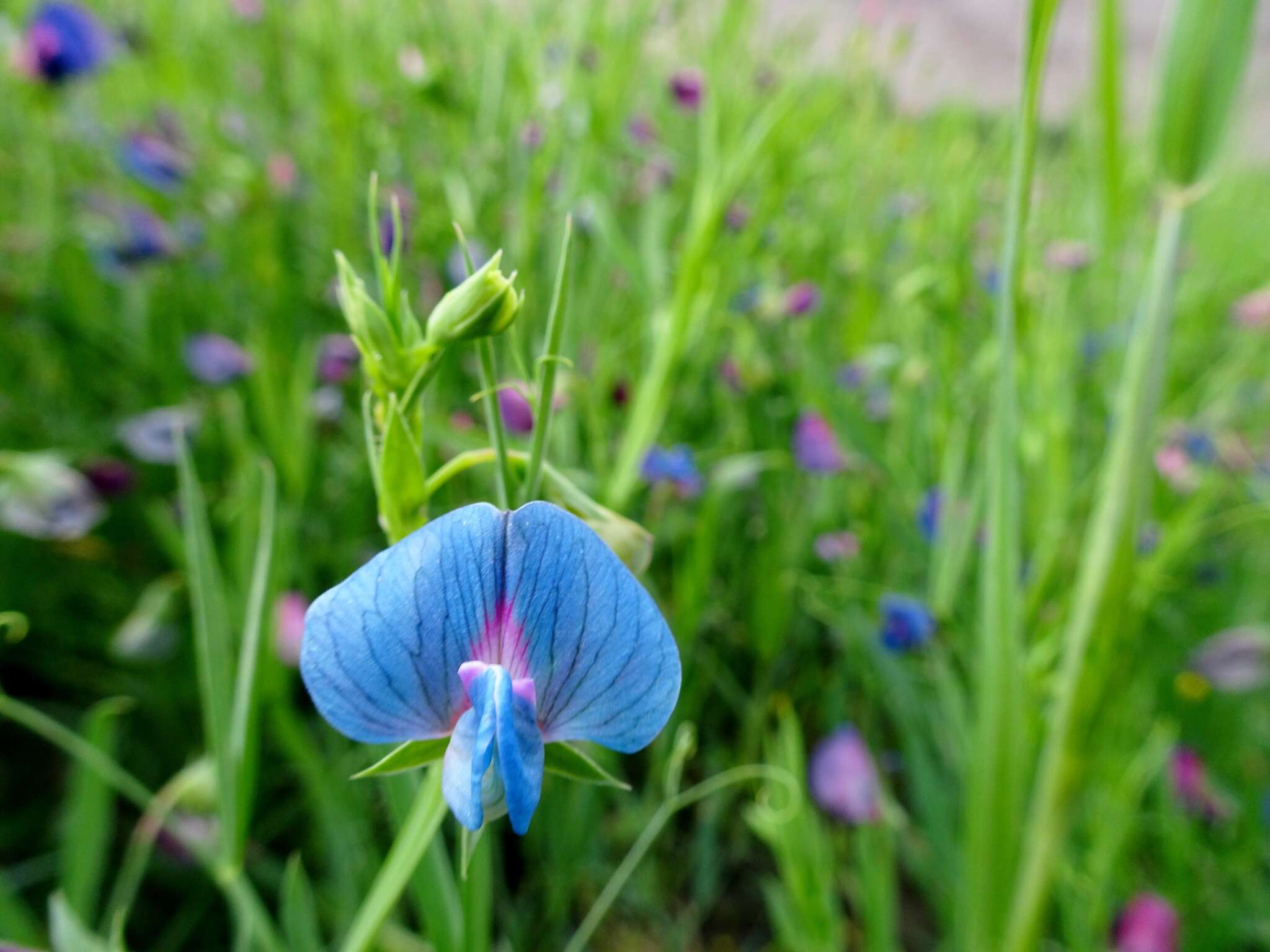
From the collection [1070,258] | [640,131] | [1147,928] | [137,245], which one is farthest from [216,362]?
[1070,258]

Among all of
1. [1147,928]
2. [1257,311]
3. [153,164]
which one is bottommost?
[1147,928]

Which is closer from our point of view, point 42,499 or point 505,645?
point 505,645

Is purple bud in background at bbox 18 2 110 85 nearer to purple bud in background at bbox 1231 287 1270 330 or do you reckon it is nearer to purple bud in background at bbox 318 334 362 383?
purple bud in background at bbox 318 334 362 383

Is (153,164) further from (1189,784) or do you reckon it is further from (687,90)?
(1189,784)

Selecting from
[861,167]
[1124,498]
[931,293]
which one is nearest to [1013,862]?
[1124,498]

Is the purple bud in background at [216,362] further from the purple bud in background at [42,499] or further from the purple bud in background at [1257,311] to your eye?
the purple bud in background at [1257,311]

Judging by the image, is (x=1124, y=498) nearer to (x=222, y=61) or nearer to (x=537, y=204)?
(x=537, y=204)

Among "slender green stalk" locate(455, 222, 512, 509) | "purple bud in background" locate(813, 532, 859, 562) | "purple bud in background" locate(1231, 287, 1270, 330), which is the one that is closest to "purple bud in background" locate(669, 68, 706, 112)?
"purple bud in background" locate(813, 532, 859, 562)
